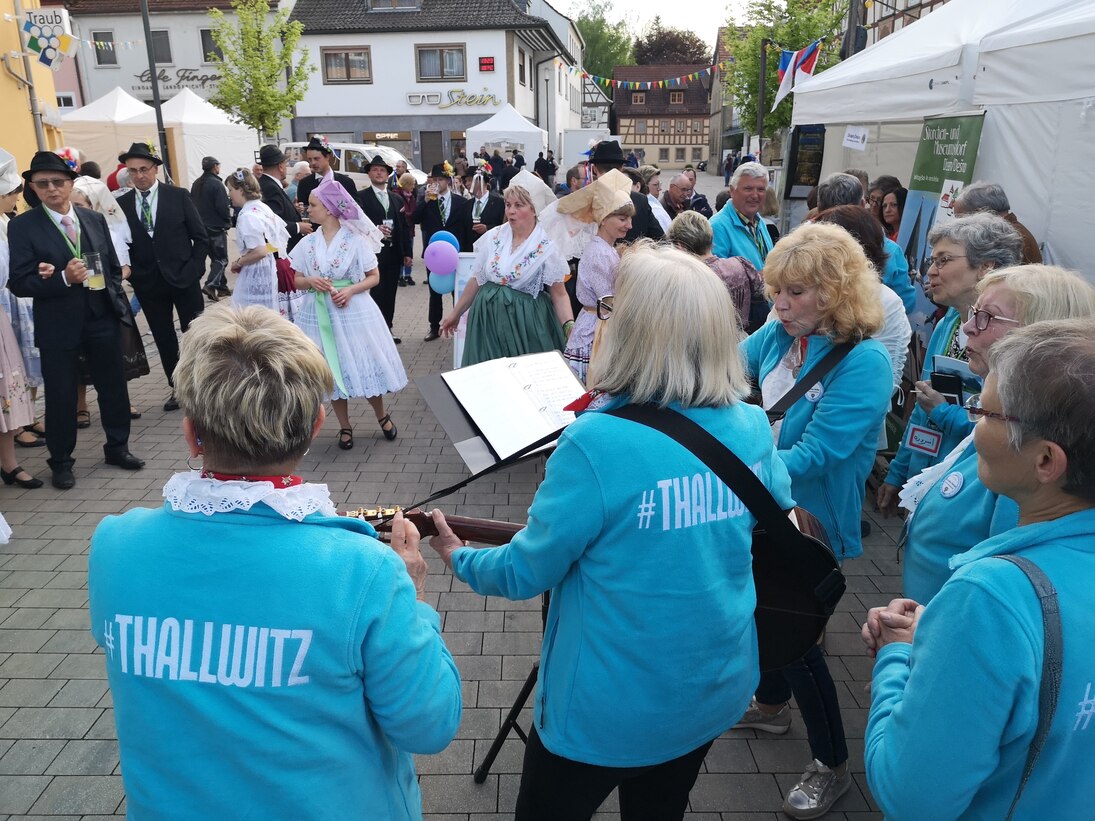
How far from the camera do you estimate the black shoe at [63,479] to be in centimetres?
543

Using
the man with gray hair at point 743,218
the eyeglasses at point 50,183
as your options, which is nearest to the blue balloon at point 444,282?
the man with gray hair at point 743,218

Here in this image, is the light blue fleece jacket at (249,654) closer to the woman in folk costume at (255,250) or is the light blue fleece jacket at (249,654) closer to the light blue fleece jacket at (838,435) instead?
the light blue fleece jacket at (838,435)

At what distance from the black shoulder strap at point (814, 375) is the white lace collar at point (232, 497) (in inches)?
73.6

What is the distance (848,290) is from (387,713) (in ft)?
6.70

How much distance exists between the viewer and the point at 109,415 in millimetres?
5785

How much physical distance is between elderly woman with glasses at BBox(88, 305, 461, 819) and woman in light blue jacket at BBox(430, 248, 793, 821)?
40cm

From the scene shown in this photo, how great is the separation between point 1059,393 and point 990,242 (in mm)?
2153

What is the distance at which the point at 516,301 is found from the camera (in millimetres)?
5562

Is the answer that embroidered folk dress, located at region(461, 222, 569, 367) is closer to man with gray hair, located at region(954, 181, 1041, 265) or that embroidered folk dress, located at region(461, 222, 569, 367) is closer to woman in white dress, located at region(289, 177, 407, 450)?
woman in white dress, located at region(289, 177, 407, 450)

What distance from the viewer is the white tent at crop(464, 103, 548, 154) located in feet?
84.1

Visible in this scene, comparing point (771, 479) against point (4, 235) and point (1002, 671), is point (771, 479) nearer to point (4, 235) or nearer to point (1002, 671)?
point (1002, 671)

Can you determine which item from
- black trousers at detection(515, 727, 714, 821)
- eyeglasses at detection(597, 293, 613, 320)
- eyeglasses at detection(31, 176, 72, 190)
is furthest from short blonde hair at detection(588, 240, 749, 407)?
eyeglasses at detection(31, 176, 72, 190)

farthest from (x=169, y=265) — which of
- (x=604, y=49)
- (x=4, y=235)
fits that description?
(x=604, y=49)

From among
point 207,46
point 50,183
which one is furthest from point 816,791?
point 207,46
